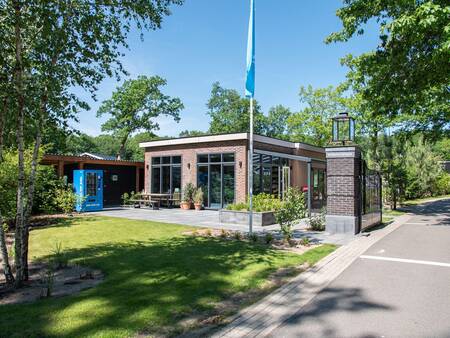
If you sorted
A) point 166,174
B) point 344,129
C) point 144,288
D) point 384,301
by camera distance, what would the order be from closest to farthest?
1. point 384,301
2. point 144,288
3. point 344,129
4. point 166,174

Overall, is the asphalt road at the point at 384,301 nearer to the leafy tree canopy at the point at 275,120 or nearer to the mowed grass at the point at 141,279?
the mowed grass at the point at 141,279

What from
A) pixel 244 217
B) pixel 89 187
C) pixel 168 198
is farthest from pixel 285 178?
pixel 89 187

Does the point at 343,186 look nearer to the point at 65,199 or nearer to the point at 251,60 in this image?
the point at 251,60

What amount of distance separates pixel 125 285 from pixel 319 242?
5.60 metres

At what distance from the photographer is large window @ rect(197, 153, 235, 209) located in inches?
705

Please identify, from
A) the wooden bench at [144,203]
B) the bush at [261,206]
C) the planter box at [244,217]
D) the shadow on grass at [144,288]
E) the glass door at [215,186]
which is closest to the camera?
the shadow on grass at [144,288]

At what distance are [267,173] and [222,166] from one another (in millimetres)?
2666

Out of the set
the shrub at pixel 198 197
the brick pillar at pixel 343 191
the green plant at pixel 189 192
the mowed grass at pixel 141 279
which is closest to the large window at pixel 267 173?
the shrub at pixel 198 197

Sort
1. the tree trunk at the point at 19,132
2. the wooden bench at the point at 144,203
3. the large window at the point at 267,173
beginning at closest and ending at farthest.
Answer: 1. the tree trunk at the point at 19,132
2. the large window at the point at 267,173
3. the wooden bench at the point at 144,203

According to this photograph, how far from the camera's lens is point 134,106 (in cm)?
3756

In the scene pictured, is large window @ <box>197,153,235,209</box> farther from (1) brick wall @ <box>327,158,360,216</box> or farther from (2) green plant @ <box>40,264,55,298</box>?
(2) green plant @ <box>40,264,55,298</box>

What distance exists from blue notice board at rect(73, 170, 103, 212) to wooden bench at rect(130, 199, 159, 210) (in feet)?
7.61

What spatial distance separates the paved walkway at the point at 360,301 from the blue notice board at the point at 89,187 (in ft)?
44.6

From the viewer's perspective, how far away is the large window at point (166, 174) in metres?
20.5
